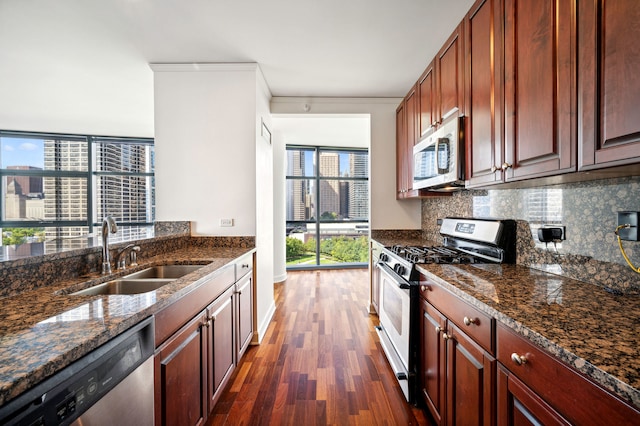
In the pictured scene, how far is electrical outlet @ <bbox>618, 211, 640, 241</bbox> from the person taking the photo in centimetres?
100

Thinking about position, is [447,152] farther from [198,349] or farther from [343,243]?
[343,243]

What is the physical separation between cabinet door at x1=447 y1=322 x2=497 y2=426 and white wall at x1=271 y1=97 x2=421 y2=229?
1990 mm

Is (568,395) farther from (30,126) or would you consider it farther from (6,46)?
(30,126)

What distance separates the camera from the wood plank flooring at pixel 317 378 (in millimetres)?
1633

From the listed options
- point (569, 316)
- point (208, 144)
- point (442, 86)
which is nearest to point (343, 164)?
point (208, 144)

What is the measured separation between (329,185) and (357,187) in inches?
23.8

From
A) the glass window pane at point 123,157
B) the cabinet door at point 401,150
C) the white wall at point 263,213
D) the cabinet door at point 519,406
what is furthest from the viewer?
the glass window pane at point 123,157

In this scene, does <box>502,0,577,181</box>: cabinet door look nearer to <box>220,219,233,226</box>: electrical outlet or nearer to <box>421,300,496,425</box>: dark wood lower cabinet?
<box>421,300,496,425</box>: dark wood lower cabinet

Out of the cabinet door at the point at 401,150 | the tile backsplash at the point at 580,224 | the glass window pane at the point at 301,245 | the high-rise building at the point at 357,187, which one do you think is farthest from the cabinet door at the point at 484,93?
the glass window pane at the point at 301,245

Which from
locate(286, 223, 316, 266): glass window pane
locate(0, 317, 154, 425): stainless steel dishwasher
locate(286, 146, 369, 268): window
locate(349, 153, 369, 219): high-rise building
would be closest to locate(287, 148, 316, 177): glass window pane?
locate(286, 146, 369, 268): window

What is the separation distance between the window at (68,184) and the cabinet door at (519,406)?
540 centimetres

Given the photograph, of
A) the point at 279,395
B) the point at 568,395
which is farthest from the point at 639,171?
the point at 279,395

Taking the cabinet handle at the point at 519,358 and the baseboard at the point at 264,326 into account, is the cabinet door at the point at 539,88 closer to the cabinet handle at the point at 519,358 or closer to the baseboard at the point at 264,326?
the cabinet handle at the point at 519,358

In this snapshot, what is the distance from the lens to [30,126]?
432cm
